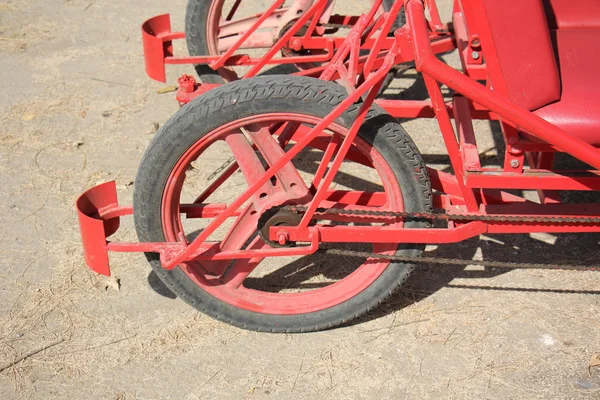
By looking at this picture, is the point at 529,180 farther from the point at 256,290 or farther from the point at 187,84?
the point at 187,84

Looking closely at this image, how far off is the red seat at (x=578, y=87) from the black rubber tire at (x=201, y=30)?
1.03m

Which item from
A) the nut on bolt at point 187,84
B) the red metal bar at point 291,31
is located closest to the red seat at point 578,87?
the red metal bar at point 291,31

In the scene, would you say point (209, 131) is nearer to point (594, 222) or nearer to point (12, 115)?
point (594, 222)

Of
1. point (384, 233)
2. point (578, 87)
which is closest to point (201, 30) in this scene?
point (384, 233)

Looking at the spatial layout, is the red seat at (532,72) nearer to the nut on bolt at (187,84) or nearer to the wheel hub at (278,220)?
the wheel hub at (278,220)

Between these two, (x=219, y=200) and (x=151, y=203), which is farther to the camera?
(x=219, y=200)

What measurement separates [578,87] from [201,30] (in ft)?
6.89

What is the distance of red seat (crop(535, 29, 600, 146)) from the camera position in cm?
297

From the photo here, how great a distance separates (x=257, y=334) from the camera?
131 inches

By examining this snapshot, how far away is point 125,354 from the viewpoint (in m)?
3.24

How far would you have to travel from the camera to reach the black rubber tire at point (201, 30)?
4.33 meters

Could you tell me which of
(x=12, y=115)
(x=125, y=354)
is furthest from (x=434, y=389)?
(x=12, y=115)

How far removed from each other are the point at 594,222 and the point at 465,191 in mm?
536

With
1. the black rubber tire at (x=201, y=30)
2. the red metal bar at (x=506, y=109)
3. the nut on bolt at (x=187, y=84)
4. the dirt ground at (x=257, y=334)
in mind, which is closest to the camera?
the red metal bar at (x=506, y=109)
